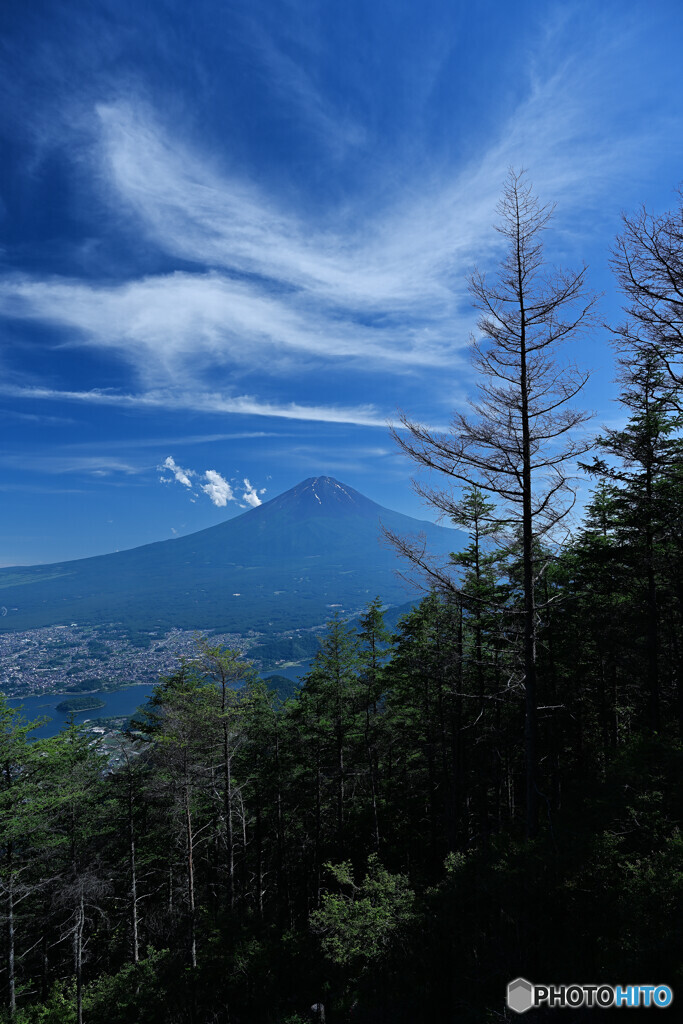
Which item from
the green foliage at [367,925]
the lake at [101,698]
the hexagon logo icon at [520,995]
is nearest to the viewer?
the hexagon logo icon at [520,995]

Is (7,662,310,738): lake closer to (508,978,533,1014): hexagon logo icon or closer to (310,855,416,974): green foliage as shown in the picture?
(310,855,416,974): green foliage

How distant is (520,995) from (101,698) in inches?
6383

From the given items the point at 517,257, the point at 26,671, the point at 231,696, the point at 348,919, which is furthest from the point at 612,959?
the point at 26,671

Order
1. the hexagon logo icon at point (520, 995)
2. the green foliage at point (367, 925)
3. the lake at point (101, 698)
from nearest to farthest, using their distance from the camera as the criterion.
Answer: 1. the hexagon logo icon at point (520, 995)
2. the green foliage at point (367, 925)
3. the lake at point (101, 698)

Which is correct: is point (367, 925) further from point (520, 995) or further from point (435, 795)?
point (435, 795)

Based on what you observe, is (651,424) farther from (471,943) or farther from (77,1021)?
(77,1021)

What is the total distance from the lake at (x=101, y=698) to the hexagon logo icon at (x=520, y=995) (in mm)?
119679

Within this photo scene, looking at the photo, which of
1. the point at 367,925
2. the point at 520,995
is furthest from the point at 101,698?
the point at 520,995

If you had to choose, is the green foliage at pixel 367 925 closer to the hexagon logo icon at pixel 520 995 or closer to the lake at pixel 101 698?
the hexagon logo icon at pixel 520 995

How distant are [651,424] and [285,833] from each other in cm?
2588

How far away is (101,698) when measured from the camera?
5300 inches

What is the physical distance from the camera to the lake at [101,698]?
116250mm

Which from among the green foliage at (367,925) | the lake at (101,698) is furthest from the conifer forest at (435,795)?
the lake at (101,698)

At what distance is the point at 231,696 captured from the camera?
14039 millimetres
